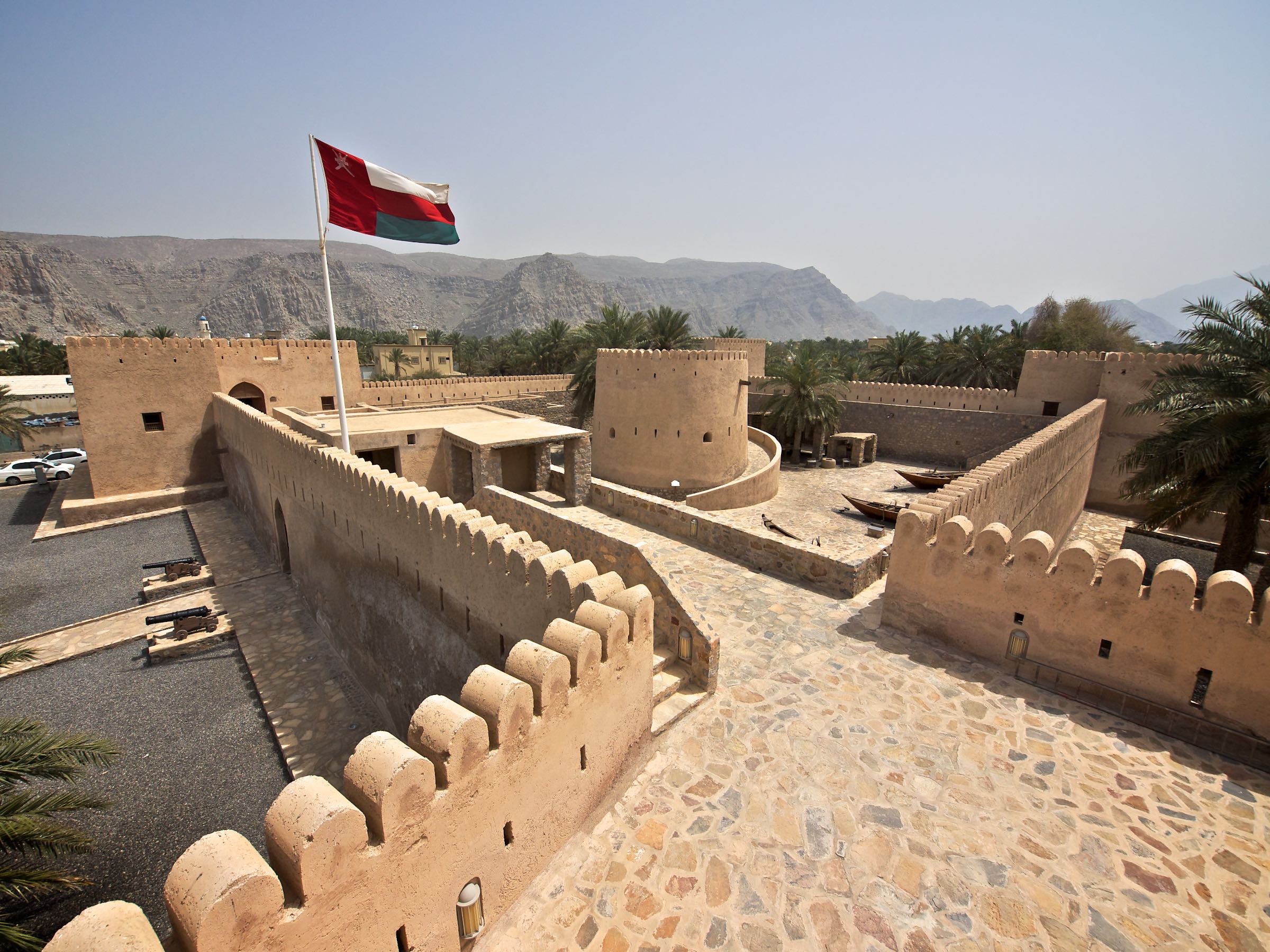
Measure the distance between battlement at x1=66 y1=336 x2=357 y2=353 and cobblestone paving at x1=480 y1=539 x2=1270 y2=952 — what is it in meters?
17.9

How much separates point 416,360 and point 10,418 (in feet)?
104

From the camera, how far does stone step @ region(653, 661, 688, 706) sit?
5.39 m

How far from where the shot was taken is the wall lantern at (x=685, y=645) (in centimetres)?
574

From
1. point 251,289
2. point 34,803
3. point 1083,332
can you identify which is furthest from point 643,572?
point 251,289

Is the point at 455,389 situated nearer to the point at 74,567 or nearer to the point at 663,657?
the point at 74,567

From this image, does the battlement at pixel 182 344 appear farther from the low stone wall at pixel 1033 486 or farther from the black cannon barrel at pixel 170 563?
the low stone wall at pixel 1033 486

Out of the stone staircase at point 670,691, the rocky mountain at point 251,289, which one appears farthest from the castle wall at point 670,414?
the rocky mountain at point 251,289

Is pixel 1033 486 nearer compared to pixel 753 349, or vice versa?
pixel 1033 486

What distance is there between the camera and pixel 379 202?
9.92 metres

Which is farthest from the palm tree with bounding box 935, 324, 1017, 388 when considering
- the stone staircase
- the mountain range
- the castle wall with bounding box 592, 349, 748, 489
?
the mountain range

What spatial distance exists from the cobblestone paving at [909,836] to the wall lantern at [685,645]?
1.40ft

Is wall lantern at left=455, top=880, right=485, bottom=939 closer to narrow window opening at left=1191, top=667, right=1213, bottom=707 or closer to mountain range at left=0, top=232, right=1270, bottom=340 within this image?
narrow window opening at left=1191, top=667, right=1213, bottom=707

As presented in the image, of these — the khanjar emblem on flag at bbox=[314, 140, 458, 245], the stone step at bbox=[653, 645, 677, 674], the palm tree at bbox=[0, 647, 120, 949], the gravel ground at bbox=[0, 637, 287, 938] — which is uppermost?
the khanjar emblem on flag at bbox=[314, 140, 458, 245]

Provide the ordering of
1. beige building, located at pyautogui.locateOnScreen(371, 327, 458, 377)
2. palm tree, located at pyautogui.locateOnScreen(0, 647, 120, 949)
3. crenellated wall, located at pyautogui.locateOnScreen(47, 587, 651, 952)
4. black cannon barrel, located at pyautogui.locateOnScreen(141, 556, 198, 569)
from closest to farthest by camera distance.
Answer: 1. crenellated wall, located at pyautogui.locateOnScreen(47, 587, 651, 952)
2. palm tree, located at pyautogui.locateOnScreen(0, 647, 120, 949)
3. black cannon barrel, located at pyautogui.locateOnScreen(141, 556, 198, 569)
4. beige building, located at pyautogui.locateOnScreen(371, 327, 458, 377)
